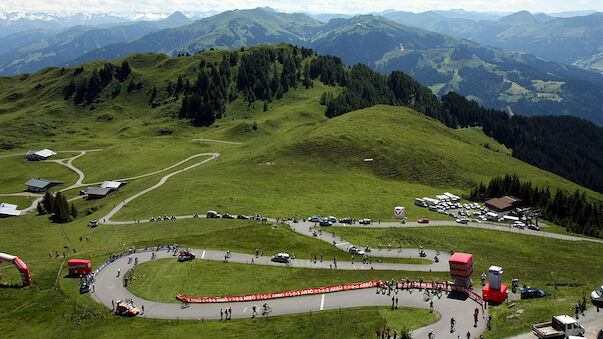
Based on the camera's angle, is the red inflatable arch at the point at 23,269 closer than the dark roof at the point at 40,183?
Yes

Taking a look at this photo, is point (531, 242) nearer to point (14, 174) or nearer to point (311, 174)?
point (311, 174)

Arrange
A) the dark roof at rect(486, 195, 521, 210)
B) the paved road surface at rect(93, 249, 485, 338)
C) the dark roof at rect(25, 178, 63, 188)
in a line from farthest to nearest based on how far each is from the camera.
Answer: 1. the dark roof at rect(25, 178, 63, 188)
2. the dark roof at rect(486, 195, 521, 210)
3. the paved road surface at rect(93, 249, 485, 338)

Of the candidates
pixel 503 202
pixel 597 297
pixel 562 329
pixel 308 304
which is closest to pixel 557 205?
pixel 503 202

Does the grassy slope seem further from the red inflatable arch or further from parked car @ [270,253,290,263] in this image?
parked car @ [270,253,290,263]

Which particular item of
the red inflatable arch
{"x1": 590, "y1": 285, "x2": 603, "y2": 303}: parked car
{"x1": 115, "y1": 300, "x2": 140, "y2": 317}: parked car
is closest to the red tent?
the red inflatable arch

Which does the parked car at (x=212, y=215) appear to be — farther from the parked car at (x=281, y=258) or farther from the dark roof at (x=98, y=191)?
the dark roof at (x=98, y=191)

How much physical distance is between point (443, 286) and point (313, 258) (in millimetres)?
24566

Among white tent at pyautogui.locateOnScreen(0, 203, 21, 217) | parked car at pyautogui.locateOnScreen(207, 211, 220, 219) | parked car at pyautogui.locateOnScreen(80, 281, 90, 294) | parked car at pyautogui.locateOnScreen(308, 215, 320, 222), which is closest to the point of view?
parked car at pyautogui.locateOnScreen(80, 281, 90, 294)

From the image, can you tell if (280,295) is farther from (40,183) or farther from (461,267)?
(40,183)

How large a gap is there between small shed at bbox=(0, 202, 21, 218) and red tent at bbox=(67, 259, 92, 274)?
86728mm

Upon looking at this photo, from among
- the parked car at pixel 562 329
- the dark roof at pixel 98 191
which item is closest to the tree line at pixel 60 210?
the dark roof at pixel 98 191

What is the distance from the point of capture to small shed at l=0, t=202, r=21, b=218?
138 m

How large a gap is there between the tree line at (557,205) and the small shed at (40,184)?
161 m

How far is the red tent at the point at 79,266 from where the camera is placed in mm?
71688
